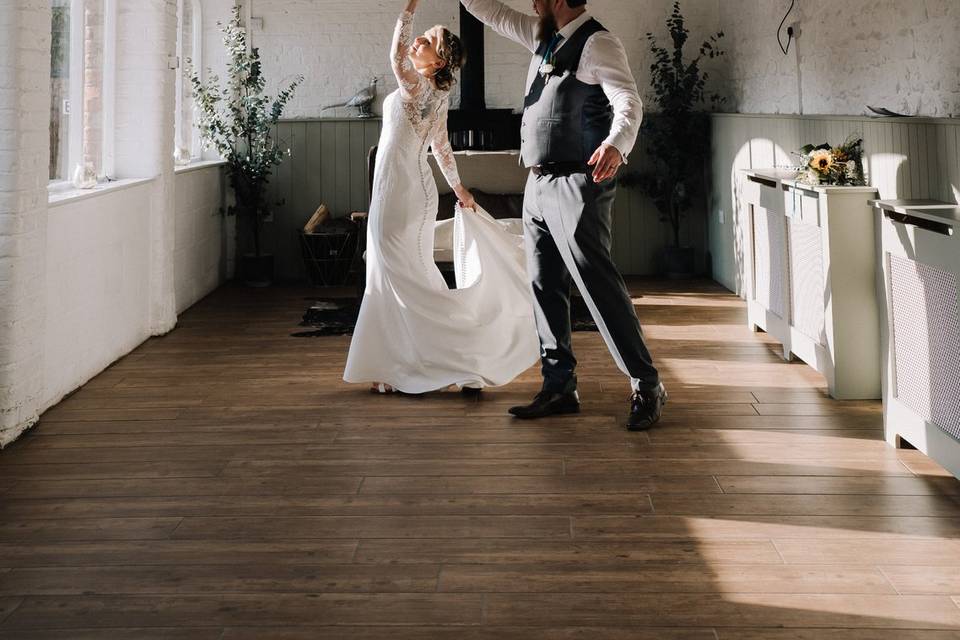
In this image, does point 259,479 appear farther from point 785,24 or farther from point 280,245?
point 280,245

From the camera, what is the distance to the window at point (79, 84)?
18.5 ft

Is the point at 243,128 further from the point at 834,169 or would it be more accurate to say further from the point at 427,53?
the point at 834,169

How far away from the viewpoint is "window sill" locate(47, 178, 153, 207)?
16.7ft

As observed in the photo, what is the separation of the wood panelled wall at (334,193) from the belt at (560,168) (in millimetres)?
5230

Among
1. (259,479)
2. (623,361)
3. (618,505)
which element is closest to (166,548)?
(259,479)

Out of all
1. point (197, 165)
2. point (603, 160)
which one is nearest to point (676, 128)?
point (197, 165)

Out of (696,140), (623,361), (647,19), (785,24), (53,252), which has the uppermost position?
(647,19)

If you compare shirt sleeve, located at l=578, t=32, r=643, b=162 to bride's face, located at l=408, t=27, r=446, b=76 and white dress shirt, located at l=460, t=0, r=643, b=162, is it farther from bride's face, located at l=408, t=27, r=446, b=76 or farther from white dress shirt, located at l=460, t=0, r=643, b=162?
bride's face, located at l=408, t=27, r=446, b=76

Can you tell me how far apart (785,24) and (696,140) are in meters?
1.96

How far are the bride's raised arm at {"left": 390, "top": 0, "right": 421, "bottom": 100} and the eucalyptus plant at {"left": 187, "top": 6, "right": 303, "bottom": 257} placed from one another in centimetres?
413

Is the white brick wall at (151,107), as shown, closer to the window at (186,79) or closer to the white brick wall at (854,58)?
the window at (186,79)

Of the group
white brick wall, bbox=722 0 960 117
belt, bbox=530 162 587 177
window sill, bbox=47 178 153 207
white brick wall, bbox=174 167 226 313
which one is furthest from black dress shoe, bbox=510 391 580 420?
white brick wall, bbox=174 167 226 313

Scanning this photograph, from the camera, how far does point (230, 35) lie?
8680 millimetres

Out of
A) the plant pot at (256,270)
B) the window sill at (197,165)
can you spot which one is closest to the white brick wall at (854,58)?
the plant pot at (256,270)
